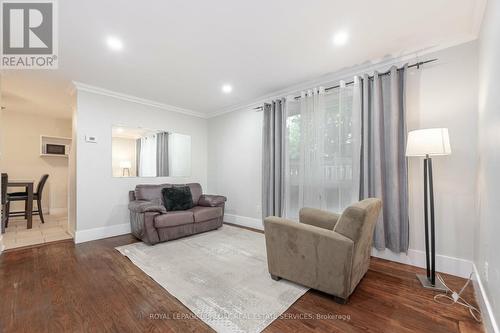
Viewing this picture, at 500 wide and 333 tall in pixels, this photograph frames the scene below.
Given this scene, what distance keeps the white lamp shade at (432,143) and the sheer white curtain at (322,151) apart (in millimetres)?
791

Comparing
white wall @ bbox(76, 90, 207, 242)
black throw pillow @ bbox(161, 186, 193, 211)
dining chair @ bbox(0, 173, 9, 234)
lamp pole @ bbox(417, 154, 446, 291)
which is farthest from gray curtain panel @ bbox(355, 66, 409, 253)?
dining chair @ bbox(0, 173, 9, 234)

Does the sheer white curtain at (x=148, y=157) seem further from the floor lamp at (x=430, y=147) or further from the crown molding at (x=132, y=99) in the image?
the floor lamp at (x=430, y=147)

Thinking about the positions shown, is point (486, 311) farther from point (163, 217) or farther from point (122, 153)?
point (122, 153)

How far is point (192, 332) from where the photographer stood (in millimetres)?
1524

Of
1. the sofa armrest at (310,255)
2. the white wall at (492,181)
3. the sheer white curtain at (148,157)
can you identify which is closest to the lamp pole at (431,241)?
the white wall at (492,181)

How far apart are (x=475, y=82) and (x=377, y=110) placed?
2.89ft

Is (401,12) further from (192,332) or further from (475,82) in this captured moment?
(192,332)

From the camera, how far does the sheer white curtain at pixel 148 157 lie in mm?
4230

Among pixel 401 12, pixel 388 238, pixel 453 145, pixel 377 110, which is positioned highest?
pixel 401 12

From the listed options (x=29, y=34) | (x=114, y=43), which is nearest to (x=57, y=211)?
(x=29, y=34)

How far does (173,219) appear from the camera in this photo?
340 cm

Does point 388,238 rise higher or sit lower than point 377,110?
lower

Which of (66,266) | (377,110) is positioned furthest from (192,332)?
(377,110)

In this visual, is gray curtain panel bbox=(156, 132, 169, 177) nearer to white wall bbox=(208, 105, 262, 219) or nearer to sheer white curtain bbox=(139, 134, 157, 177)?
sheer white curtain bbox=(139, 134, 157, 177)
